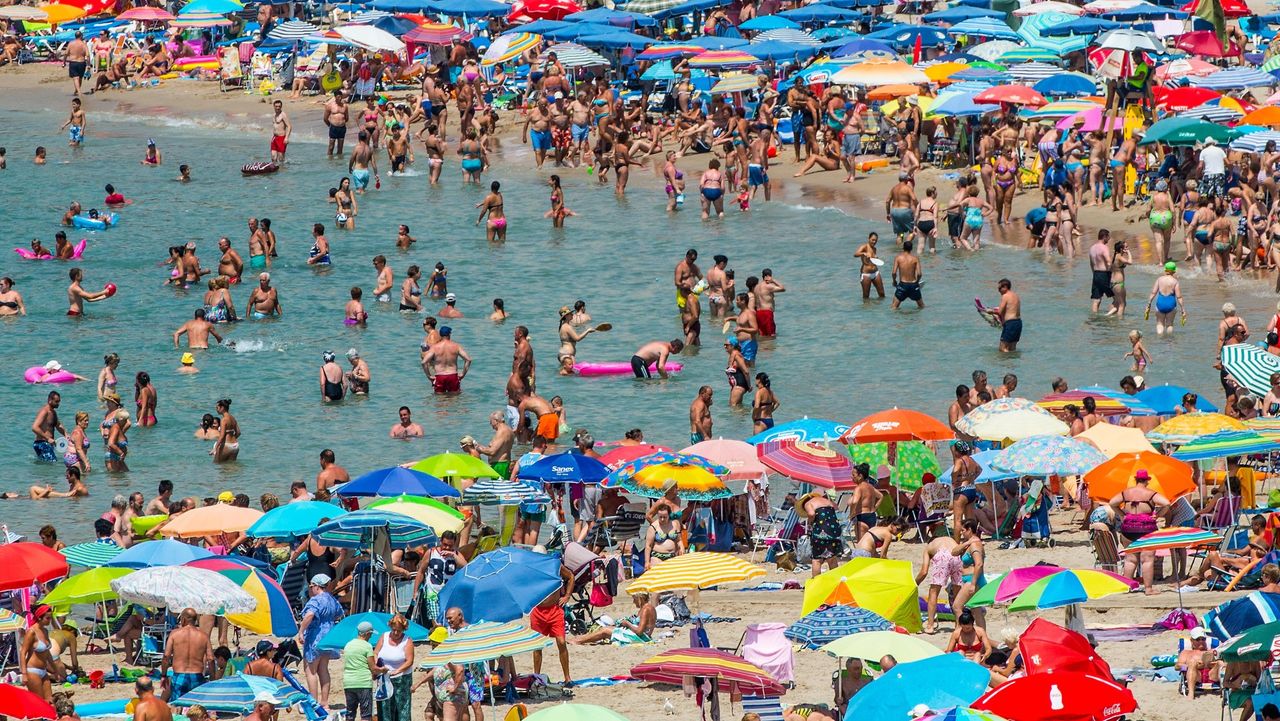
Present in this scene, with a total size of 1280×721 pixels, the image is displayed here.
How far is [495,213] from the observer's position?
3077 centimetres

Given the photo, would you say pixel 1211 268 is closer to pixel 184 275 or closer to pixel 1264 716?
pixel 184 275

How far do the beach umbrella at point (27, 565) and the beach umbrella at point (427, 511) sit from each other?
8.61 ft

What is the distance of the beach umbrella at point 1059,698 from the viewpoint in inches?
418

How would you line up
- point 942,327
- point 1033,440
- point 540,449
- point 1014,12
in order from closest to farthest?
1. point 1033,440
2. point 540,449
3. point 942,327
4. point 1014,12

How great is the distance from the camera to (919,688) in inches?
421

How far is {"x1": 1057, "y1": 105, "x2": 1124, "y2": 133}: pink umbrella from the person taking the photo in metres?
30.2

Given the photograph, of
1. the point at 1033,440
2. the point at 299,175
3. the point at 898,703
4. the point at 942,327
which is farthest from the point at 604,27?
the point at 898,703

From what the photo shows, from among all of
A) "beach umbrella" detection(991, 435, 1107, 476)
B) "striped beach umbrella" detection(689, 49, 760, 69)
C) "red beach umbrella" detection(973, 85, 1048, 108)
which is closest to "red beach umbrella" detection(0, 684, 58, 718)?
"beach umbrella" detection(991, 435, 1107, 476)

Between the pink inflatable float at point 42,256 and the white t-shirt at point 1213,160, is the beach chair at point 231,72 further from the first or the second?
the white t-shirt at point 1213,160

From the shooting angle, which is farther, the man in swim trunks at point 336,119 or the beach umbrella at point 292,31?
the beach umbrella at point 292,31

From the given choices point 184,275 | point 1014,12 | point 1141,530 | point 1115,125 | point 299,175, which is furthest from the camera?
point 1014,12

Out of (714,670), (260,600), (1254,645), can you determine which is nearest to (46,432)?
(260,600)

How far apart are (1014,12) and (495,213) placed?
1396 centimetres

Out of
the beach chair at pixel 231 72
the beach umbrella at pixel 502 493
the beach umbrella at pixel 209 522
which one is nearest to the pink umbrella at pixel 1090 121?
the beach umbrella at pixel 502 493
